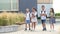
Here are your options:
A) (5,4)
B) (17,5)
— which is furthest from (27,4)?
(5,4)

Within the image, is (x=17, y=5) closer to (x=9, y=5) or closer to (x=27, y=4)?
(x=9, y=5)

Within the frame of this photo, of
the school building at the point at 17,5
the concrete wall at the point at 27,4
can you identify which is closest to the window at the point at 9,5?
the school building at the point at 17,5

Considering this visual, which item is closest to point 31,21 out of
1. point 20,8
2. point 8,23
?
point 8,23

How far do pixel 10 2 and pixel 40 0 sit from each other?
4576mm

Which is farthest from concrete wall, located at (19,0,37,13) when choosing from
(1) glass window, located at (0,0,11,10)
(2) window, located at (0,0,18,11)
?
(1) glass window, located at (0,0,11,10)

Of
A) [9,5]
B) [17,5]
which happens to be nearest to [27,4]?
[17,5]

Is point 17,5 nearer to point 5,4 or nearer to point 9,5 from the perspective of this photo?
point 9,5

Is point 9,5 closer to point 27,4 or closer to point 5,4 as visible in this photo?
point 5,4

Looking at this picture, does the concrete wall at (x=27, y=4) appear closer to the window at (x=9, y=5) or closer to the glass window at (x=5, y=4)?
the window at (x=9, y=5)

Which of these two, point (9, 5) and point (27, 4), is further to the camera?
point (9, 5)

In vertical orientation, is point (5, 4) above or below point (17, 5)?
above

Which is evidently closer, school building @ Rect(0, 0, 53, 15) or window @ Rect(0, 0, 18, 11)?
school building @ Rect(0, 0, 53, 15)

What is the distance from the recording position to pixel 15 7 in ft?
71.3

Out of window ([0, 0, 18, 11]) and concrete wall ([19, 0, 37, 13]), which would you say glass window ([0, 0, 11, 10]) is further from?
concrete wall ([19, 0, 37, 13])
